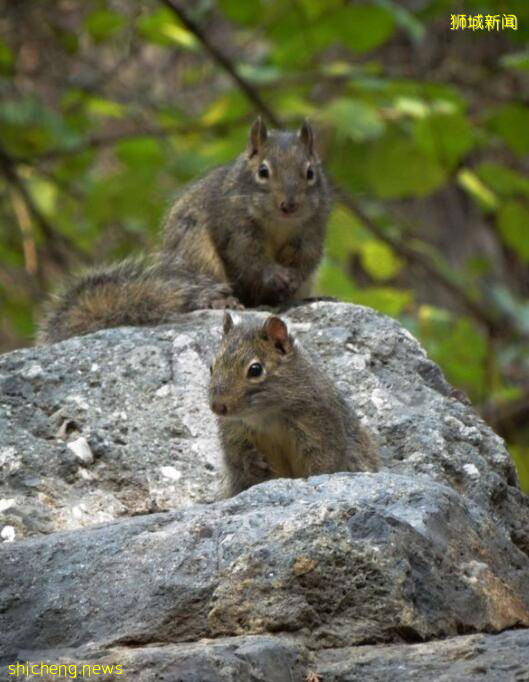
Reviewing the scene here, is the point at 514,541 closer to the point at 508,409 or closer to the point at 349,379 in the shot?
the point at 349,379

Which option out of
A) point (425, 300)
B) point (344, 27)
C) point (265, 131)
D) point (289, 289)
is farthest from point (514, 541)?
point (425, 300)

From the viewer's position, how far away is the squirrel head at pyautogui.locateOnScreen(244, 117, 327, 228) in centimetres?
553

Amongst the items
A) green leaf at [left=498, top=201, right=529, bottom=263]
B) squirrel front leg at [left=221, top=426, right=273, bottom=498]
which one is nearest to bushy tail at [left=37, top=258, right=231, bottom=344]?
squirrel front leg at [left=221, top=426, right=273, bottom=498]

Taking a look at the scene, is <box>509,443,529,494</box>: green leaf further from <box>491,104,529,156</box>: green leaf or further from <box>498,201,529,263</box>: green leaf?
<box>491,104,529,156</box>: green leaf

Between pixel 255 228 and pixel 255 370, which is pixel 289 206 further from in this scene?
pixel 255 370

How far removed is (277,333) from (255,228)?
1.67 metres

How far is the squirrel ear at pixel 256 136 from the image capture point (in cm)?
573

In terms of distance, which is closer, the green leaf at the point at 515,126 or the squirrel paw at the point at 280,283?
the squirrel paw at the point at 280,283

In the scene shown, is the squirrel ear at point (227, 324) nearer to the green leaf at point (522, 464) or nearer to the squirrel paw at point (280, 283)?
the squirrel paw at point (280, 283)

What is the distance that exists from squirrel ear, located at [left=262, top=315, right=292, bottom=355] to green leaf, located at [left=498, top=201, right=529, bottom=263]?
3.84 m

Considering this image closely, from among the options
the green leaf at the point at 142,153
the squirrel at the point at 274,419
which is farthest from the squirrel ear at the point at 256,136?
the squirrel at the point at 274,419

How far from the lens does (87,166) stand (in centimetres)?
845

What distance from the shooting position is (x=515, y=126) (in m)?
7.39

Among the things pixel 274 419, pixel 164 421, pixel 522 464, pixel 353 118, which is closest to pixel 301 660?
pixel 274 419
